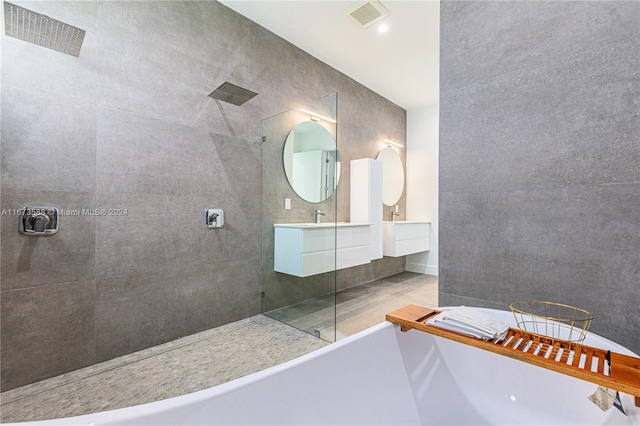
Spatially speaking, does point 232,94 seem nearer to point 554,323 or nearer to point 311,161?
point 311,161

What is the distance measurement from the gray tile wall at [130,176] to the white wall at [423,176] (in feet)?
9.47

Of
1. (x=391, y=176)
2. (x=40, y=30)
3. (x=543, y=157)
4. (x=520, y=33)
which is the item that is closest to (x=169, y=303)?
(x=40, y=30)

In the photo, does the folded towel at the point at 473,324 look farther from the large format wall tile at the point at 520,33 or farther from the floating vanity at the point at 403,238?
the floating vanity at the point at 403,238

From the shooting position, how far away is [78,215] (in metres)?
1.90

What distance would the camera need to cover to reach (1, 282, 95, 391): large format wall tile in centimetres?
168

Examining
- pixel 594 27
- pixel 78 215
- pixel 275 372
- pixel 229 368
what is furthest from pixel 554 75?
pixel 78 215

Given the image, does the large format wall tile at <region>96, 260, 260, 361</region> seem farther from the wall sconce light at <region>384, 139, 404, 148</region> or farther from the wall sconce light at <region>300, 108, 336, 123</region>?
the wall sconce light at <region>384, 139, 404, 148</region>

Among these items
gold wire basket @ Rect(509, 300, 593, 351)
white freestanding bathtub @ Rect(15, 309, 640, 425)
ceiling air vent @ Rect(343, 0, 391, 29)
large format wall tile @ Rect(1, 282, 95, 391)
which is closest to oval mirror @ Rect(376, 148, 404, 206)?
ceiling air vent @ Rect(343, 0, 391, 29)

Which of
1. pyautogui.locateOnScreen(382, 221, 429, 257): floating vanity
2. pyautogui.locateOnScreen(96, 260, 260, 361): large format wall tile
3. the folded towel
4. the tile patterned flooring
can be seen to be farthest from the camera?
pyautogui.locateOnScreen(382, 221, 429, 257): floating vanity

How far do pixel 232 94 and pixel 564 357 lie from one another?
8.57 feet

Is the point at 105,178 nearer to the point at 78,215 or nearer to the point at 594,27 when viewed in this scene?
the point at 78,215

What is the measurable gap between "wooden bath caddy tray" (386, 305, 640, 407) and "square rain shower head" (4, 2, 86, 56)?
2337 millimetres

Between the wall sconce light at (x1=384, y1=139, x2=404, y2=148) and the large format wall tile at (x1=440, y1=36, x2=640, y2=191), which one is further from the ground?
the wall sconce light at (x1=384, y1=139, x2=404, y2=148)

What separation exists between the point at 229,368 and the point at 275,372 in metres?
1.23
